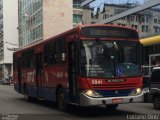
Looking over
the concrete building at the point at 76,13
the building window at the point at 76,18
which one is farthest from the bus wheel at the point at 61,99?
the building window at the point at 76,18

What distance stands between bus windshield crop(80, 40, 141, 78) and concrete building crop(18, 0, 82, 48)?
68.7 m

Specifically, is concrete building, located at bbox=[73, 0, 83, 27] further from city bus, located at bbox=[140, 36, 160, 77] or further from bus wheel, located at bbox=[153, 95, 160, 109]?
bus wheel, located at bbox=[153, 95, 160, 109]

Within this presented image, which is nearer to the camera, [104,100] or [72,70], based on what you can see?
[104,100]

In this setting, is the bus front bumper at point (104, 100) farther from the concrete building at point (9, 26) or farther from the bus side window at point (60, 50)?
the concrete building at point (9, 26)

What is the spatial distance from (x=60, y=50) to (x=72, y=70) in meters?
1.58

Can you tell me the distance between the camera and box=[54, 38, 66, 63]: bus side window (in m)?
17.2

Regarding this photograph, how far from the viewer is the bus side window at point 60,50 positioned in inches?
675

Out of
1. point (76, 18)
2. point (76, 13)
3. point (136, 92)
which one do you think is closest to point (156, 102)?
point (136, 92)

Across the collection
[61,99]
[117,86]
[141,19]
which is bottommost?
[61,99]

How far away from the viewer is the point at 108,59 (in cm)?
1530

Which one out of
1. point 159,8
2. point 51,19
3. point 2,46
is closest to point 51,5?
point 51,19

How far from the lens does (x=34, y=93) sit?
899 inches

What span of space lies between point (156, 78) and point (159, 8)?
26.6 m

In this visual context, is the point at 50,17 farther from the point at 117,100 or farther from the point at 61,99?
the point at 117,100
